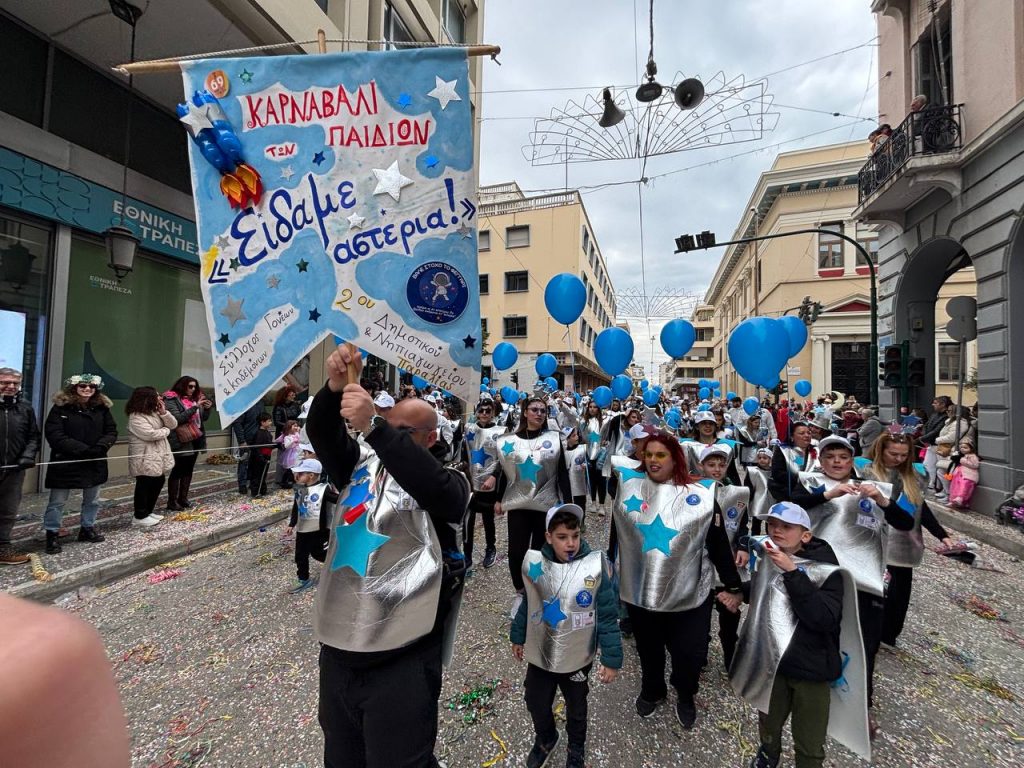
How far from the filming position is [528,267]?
32875mm

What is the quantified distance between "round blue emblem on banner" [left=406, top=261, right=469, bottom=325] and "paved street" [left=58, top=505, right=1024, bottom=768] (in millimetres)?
1486

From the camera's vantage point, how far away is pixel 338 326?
2031 millimetres

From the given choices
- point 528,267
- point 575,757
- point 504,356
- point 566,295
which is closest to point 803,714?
point 575,757

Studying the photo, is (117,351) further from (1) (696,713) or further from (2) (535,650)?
(1) (696,713)

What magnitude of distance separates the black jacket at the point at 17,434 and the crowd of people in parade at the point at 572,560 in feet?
0.09

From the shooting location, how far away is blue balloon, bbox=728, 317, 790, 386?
21.5 feet

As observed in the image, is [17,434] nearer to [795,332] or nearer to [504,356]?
[504,356]

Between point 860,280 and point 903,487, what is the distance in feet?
103

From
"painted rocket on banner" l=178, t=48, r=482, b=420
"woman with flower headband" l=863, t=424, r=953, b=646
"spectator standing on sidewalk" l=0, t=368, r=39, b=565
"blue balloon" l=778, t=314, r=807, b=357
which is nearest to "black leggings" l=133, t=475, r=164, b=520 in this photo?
"spectator standing on sidewalk" l=0, t=368, r=39, b=565

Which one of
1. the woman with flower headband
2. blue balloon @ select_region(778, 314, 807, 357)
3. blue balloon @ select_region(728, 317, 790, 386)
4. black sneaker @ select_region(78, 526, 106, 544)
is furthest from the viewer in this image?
blue balloon @ select_region(778, 314, 807, 357)

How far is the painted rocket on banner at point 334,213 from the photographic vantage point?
202 cm

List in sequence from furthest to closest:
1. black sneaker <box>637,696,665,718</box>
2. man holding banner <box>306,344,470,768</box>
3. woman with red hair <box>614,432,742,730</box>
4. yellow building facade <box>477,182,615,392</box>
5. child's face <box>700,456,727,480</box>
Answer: yellow building facade <box>477,182,615,392</box> < child's face <box>700,456,727,480</box> < black sneaker <box>637,696,665,718</box> < woman with red hair <box>614,432,742,730</box> < man holding banner <box>306,344,470,768</box>

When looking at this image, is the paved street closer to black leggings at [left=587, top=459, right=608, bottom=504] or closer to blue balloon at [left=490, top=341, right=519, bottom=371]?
black leggings at [left=587, top=459, right=608, bottom=504]

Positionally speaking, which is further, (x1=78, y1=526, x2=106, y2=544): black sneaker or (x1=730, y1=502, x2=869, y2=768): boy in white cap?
(x1=78, y1=526, x2=106, y2=544): black sneaker
